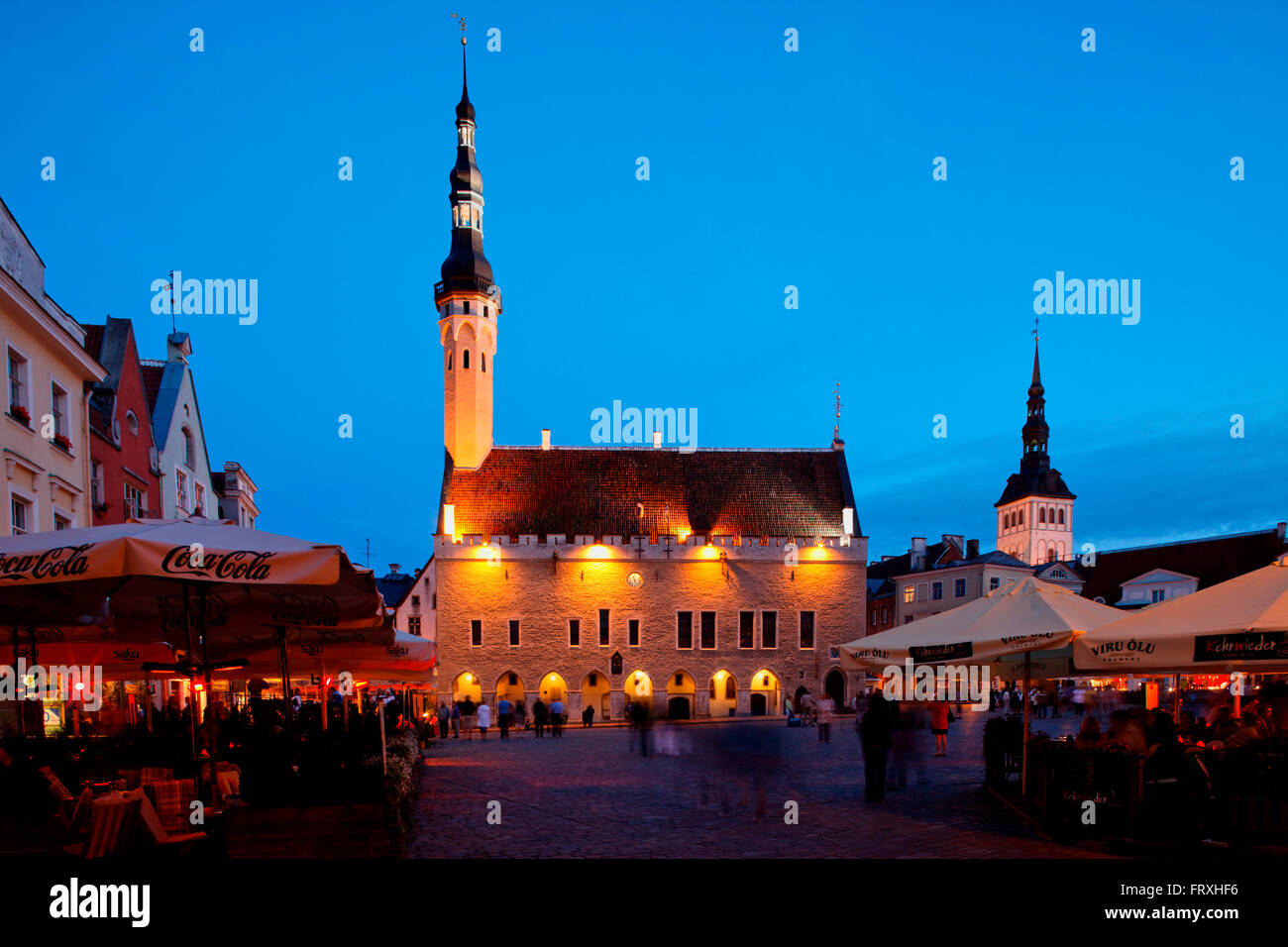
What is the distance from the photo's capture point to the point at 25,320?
18109 millimetres

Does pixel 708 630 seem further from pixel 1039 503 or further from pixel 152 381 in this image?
pixel 1039 503

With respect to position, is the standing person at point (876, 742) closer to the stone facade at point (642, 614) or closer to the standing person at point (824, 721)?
the standing person at point (824, 721)

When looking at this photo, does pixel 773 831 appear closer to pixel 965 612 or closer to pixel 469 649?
pixel 965 612

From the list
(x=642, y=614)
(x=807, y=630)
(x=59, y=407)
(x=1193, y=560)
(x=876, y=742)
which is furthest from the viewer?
(x=1193, y=560)

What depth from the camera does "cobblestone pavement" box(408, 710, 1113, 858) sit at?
993cm

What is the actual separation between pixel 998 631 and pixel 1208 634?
2.94 m

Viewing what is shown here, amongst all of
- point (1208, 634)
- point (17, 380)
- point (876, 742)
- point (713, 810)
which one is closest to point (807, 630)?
point (876, 742)

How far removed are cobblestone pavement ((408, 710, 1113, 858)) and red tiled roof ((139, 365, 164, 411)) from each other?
16064mm

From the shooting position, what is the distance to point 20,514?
60.0ft

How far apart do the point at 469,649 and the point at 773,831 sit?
3714 centimetres

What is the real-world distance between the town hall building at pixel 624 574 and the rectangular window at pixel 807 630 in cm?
10

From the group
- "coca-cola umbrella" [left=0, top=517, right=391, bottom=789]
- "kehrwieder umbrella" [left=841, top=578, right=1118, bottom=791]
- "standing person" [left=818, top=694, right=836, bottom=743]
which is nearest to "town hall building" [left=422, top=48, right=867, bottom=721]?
"standing person" [left=818, top=694, right=836, bottom=743]

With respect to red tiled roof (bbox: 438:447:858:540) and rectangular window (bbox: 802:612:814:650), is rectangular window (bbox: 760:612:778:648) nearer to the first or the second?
rectangular window (bbox: 802:612:814:650)

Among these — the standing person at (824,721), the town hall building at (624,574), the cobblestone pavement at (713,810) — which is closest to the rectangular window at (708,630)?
the town hall building at (624,574)
